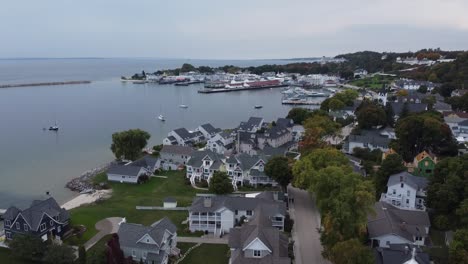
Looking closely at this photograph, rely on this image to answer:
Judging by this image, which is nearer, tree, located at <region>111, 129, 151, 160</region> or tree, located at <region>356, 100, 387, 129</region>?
tree, located at <region>111, 129, 151, 160</region>

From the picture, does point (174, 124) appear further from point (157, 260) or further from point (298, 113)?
point (157, 260)

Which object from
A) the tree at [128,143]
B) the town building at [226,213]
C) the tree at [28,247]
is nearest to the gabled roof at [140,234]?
the town building at [226,213]

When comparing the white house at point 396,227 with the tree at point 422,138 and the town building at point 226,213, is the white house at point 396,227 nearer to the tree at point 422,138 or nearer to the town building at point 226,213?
the town building at point 226,213

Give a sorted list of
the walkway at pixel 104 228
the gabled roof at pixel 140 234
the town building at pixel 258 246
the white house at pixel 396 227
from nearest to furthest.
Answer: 1. the town building at pixel 258 246
2. the gabled roof at pixel 140 234
3. the white house at pixel 396 227
4. the walkway at pixel 104 228

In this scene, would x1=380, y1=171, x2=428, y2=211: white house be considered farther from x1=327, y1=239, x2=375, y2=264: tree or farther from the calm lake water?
the calm lake water

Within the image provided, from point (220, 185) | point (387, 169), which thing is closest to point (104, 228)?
point (220, 185)

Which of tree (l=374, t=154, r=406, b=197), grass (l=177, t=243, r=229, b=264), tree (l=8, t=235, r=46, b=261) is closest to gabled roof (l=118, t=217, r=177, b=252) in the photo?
grass (l=177, t=243, r=229, b=264)

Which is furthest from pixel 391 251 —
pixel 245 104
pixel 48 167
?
pixel 245 104
